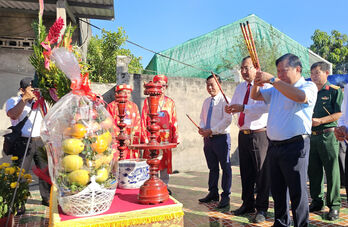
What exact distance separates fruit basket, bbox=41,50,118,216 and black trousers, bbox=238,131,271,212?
6.46 feet

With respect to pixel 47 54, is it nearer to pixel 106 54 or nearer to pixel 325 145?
pixel 325 145

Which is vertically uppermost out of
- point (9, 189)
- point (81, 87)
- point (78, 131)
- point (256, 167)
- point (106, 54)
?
point (106, 54)

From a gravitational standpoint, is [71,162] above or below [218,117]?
below

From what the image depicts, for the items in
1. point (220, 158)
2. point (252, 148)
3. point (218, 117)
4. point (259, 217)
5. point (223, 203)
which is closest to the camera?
point (259, 217)

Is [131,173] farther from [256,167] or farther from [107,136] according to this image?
[256,167]

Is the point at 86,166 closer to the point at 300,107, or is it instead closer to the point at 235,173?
the point at 300,107

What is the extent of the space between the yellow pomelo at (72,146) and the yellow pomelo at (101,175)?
174 mm

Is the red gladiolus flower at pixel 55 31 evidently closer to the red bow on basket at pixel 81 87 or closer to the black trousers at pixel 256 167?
the red bow on basket at pixel 81 87

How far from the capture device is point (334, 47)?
24.0m

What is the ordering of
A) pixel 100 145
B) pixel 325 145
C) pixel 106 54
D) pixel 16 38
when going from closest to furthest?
1. pixel 100 145
2. pixel 325 145
3. pixel 16 38
4. pixel 106 54

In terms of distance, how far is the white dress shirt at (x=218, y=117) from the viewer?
3.70 metres

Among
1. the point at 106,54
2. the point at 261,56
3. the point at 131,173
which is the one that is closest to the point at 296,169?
the point at 131,173

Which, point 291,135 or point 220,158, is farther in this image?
point 220,158

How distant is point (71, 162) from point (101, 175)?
186mm
